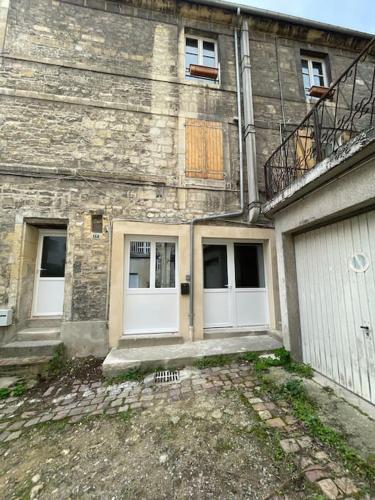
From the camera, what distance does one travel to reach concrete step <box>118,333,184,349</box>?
4.41 metres

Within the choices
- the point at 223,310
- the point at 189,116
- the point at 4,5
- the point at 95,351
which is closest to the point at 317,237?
the point at 223,310

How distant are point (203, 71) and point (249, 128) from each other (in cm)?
197

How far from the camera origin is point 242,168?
540 centimetres

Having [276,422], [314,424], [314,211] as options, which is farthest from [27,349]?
[314,211]

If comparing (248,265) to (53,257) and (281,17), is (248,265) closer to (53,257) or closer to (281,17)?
(53,257)

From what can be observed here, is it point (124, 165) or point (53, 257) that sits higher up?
point (124, 165)

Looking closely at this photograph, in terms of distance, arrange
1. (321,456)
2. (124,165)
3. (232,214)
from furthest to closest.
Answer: (232,214) < (124,165) < (321,456)

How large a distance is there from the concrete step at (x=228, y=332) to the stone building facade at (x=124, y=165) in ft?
0.54

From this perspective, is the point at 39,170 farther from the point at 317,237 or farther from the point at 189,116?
the point at 317,237

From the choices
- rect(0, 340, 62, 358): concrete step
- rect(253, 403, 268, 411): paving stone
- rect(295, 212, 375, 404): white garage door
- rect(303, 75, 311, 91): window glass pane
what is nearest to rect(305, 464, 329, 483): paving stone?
rect(253, 403, 268, 411): paving stone

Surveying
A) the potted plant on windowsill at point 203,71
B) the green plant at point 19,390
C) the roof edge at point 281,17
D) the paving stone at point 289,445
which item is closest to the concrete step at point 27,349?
the green plant at point 19,390

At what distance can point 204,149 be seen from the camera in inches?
213

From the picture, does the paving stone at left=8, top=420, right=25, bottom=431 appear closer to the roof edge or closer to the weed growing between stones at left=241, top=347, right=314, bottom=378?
the weed growing between stones at left=241, top=347, right=314, bottom=378

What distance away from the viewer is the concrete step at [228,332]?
482cm
